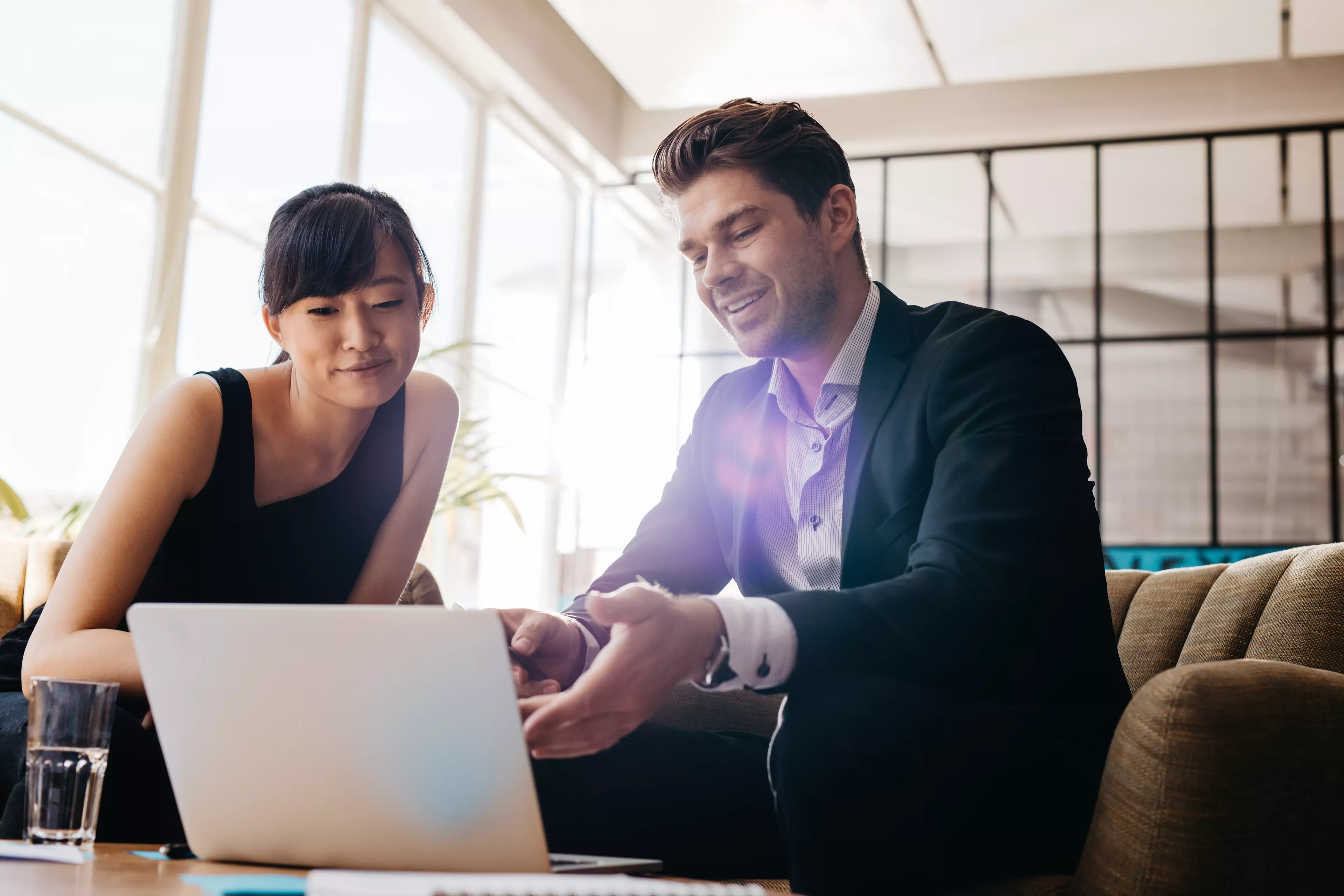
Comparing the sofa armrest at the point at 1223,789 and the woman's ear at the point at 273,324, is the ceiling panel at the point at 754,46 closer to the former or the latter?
the woman's ear at the point at 273,324

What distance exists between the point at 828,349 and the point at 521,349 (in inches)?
218

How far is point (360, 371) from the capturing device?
1708 mm

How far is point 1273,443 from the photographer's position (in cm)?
672

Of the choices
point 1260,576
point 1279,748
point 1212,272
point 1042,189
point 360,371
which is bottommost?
point 1279,748

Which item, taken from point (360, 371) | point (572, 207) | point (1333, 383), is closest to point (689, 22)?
point (572, 207)

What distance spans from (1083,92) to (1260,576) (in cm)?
617

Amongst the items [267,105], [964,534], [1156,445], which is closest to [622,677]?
[964,534]

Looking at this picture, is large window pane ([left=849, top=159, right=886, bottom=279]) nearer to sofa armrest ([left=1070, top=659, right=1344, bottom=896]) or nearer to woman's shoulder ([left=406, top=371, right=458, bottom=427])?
woman's shoulder ([left=406, top=371, right=458, bottom=427])

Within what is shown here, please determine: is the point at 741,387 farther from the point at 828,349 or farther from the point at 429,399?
the point at 429,399

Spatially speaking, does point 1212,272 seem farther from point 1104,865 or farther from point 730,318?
point 1104,865

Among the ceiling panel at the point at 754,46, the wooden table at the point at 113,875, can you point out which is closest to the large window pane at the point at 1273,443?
the ceiling panel at the point at 754,46

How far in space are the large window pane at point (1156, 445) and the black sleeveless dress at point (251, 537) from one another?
5.67 metres

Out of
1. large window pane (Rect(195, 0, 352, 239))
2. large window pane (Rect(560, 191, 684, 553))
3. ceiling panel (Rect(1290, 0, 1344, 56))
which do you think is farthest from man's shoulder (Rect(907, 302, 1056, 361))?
large window pane (Rect(560, 191, 684, 553))

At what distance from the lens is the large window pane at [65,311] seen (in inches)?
141
